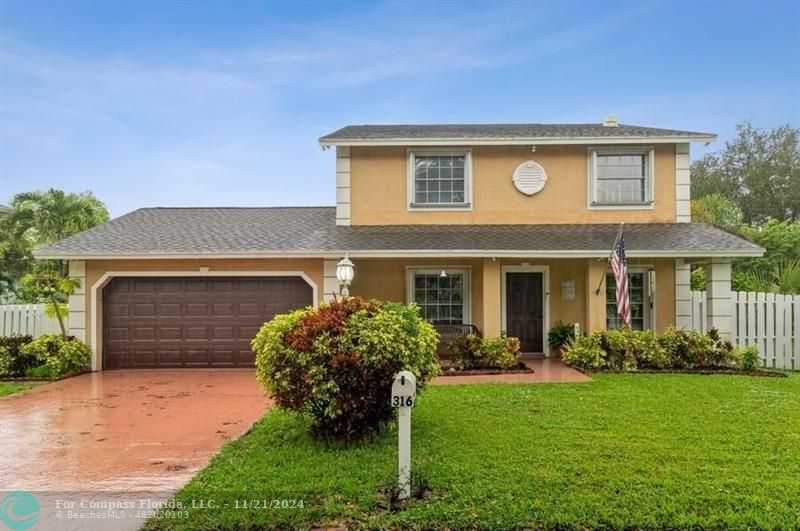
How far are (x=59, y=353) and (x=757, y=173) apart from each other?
36522mm

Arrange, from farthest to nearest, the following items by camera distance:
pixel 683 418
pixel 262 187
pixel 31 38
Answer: pixel 262 187 < pixel 31 38 < pixel 683 418

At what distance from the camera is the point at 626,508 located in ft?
12.2

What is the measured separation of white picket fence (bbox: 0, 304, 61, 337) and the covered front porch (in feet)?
25.2

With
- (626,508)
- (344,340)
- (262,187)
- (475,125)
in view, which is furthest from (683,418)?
(262,187)

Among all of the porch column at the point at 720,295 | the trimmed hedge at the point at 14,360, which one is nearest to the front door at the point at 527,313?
the porch column at the point at 720,295

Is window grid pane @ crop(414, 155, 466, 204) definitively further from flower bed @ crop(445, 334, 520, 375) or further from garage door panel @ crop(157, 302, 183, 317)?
garage door panel @ crop(157, 302, 183, 317)

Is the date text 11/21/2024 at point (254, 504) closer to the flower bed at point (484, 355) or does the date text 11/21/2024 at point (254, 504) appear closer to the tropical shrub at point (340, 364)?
the tropical shrub at point (340, 364)

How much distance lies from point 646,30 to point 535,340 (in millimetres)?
11354

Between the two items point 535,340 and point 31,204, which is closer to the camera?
point 535,340

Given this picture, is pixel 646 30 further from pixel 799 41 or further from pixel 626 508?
pixel 626 508

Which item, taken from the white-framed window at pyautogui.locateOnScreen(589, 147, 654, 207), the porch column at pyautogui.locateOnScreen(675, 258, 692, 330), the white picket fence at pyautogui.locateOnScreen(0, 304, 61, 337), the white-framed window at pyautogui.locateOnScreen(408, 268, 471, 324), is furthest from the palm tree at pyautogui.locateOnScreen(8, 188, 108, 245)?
the porch column at pyautogui.locateOnScreen(675, 258, 692, 330)

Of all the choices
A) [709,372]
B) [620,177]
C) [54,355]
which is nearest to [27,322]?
[54,355]

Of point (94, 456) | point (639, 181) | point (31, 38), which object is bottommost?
point (94, 456)

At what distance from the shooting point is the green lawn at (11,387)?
9.12 m
